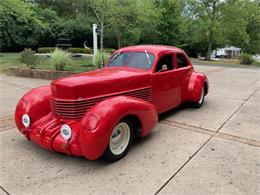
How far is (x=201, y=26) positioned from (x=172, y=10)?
11.6ft

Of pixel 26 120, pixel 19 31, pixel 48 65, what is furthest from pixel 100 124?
pixel 19 31

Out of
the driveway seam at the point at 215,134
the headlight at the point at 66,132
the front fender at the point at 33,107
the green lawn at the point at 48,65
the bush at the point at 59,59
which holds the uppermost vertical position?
the bush at the point at 59,59

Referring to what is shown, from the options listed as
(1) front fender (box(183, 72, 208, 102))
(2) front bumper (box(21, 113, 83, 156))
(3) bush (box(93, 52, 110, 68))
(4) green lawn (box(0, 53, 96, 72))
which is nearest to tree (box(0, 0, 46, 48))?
(4) green lawn (box(0, 53, 96, 72))

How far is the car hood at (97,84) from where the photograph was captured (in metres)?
3.95

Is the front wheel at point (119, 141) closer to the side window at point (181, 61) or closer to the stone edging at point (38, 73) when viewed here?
the side window at point (181, 61)

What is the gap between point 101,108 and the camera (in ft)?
12.1

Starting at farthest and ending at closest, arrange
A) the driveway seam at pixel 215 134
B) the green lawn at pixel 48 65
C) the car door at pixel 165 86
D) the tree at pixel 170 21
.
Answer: the tree at pixel 170 21 → the green lawn at pixel 48 65 → the car door at pixel 165 86 → the driveway seam at pixel 215 134

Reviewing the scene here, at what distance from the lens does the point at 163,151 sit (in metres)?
4.27

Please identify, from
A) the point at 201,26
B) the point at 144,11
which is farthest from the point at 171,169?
the point at 201,26

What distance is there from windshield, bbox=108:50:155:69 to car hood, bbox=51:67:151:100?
1.13ft

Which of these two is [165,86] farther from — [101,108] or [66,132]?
[66,132]

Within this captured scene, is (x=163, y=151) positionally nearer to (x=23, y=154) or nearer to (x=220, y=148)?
(x=220, y=148)

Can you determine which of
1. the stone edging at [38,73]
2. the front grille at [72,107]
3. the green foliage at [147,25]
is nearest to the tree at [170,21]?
the green foliage at [147,25]

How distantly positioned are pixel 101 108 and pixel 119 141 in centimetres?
68
